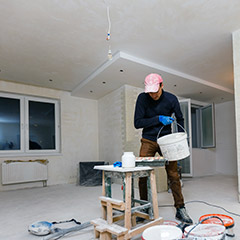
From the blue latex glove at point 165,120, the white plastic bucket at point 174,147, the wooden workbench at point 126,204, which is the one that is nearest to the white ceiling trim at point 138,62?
the blue latex glove at point 165,120

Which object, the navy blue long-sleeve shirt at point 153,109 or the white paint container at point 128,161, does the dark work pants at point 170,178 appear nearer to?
the navy blue long-sleeve shirt at point 153,109

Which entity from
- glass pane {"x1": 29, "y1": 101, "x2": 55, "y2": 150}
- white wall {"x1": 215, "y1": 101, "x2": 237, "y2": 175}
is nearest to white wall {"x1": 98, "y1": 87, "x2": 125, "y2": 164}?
glass pane {"x1": 29, "y1": 101, "x2": 55, "y2": 150}

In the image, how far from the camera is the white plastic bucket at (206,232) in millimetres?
1193

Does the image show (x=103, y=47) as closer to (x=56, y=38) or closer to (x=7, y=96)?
(x=56, y=38)

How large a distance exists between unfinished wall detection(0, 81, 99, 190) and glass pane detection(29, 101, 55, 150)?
265 millimetres

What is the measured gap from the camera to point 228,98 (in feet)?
19.7

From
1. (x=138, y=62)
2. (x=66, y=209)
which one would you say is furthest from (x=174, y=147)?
(x=138, y=62)

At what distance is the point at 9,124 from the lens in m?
4.68

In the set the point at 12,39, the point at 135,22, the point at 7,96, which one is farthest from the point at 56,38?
the point at 7,96

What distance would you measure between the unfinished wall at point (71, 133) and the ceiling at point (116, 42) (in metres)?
0.33

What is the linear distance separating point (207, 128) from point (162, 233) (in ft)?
17.6

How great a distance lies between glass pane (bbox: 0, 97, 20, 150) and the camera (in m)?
4.59

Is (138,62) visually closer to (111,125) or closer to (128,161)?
(111,125)

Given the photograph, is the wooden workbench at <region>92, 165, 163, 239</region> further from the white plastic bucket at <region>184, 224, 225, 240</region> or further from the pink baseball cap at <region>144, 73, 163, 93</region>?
the pink baseball cap at <region>144, 73, 163, 93</region>
